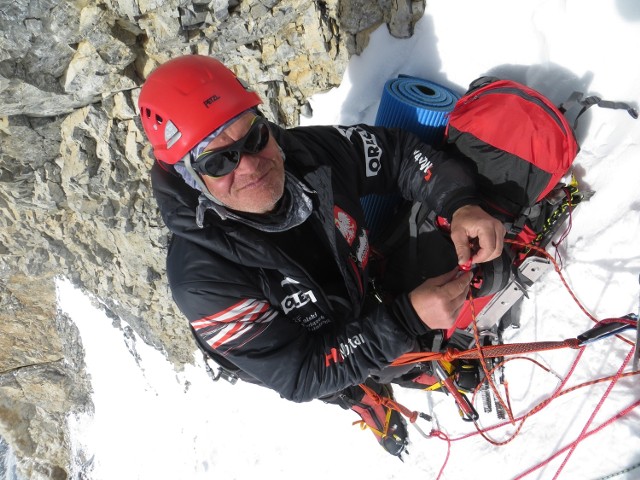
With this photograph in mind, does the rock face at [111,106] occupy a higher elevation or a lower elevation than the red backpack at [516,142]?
lower

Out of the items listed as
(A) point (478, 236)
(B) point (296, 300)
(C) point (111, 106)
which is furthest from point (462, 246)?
(C) point (111, 106)

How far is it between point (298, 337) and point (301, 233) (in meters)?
0.65

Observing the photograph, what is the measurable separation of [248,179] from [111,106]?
3943mm

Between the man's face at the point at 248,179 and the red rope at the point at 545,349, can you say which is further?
the red rope at the point at 545,349

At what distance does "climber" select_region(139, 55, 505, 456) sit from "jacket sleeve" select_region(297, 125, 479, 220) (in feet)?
0.05

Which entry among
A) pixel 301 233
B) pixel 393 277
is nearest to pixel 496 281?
pixel 393 277

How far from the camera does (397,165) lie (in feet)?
10.2

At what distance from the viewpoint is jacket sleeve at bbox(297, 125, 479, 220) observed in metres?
2.79

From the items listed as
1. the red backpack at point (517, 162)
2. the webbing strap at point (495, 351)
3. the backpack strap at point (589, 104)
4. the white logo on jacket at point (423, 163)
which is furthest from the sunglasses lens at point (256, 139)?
the backpack strap at point (589, 104)

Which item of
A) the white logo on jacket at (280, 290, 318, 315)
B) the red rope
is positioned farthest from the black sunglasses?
the red rope

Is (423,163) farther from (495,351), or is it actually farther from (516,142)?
(495,351)

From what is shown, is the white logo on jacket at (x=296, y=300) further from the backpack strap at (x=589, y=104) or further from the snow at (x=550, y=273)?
the backpack strap at (x=589, y=104)

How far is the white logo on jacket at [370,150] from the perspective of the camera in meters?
3.06

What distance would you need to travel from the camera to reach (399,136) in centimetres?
315
